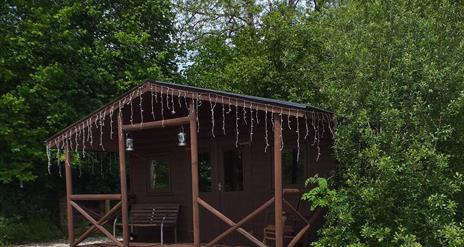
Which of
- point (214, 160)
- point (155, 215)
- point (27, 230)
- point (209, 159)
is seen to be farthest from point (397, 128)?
point (27, 230)

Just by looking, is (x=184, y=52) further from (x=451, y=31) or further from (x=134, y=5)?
(x=451, y=31)

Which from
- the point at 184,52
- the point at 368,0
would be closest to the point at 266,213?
the point at 368,0

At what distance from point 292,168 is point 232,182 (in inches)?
54.6

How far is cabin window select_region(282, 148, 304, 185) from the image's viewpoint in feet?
32.8

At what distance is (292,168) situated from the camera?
400 inches

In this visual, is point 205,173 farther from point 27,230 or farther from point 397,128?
point 27,230

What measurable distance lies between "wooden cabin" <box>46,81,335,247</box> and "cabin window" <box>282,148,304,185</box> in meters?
0.02

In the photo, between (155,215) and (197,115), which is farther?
(155,215)

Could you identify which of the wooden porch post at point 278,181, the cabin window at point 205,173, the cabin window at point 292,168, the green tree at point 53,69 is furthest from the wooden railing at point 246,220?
the green tree at point 53,69

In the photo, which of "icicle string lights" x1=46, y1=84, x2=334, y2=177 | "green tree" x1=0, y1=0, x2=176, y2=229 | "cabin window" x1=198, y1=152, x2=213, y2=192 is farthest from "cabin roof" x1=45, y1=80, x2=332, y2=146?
"green tree" x1=0, y1=0, x2=176, y2=229

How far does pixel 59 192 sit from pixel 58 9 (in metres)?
5.81

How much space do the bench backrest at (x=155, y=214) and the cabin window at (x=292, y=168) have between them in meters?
2.54

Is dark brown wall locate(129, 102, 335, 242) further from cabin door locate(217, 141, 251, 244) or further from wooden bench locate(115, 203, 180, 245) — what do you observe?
wooden bench locate(115, 203, 180, 245)

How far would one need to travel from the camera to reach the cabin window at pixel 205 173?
11242 millimetres
